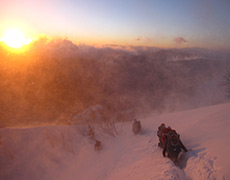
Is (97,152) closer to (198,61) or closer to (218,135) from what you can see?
(218,135)

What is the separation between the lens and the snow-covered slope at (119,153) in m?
3.46

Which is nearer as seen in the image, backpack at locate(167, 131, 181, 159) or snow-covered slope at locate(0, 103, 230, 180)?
snow-covered slope at locate(0, 103, 230, 180)

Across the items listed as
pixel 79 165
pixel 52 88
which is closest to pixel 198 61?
pixel 52 88

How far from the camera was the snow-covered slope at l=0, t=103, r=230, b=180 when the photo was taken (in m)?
3.46

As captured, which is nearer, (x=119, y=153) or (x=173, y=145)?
(x=173, y=145)

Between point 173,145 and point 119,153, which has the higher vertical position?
point 173,145

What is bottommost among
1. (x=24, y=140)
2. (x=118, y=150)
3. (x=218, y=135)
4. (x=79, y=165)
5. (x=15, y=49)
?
(x=79, y=165)

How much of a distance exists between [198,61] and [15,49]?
64.8 metres

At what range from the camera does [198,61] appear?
6247cm

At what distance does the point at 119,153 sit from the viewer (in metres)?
6.09

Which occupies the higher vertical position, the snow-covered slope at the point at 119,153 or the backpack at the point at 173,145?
the backpack at the point at 173,145

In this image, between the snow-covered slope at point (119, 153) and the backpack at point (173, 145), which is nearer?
the snow-covered slope at point (119, 153)

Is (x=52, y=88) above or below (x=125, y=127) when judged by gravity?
above

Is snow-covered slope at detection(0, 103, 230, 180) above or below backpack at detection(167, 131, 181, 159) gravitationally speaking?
below
